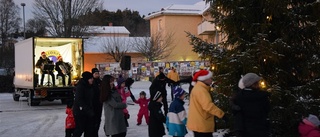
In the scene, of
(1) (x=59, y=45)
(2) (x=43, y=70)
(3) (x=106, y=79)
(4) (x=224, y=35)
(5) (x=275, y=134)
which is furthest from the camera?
(1) (x=59, y=45)

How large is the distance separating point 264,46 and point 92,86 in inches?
142

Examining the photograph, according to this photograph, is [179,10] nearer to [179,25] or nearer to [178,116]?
[179,25]

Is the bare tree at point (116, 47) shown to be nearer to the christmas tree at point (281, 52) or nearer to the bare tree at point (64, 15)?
the bare tree at point (64, 15)

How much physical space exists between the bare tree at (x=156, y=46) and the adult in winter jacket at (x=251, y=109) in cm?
4054

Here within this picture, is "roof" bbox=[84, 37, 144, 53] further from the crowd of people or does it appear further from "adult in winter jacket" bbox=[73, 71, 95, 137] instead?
"adult in winter jacket" bbox=[73, 71, 95, 137]

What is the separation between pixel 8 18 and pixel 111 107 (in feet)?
200

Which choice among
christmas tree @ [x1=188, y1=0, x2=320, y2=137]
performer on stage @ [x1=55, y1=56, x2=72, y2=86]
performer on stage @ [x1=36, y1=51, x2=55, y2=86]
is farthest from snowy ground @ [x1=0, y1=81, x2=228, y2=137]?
performer on stage @ [x1=55, y1=56, x2=72, y2=86]

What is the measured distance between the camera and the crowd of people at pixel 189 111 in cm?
618

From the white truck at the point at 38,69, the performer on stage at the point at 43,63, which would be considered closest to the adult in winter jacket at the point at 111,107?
the white truck at the point at 38,69

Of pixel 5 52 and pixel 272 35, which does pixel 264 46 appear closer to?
pixel 272 35

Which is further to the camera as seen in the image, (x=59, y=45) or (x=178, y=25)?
(x=178, y=25)

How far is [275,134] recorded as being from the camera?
916cm

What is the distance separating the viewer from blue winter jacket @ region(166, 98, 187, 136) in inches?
316

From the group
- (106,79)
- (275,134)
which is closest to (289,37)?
(275,134)
